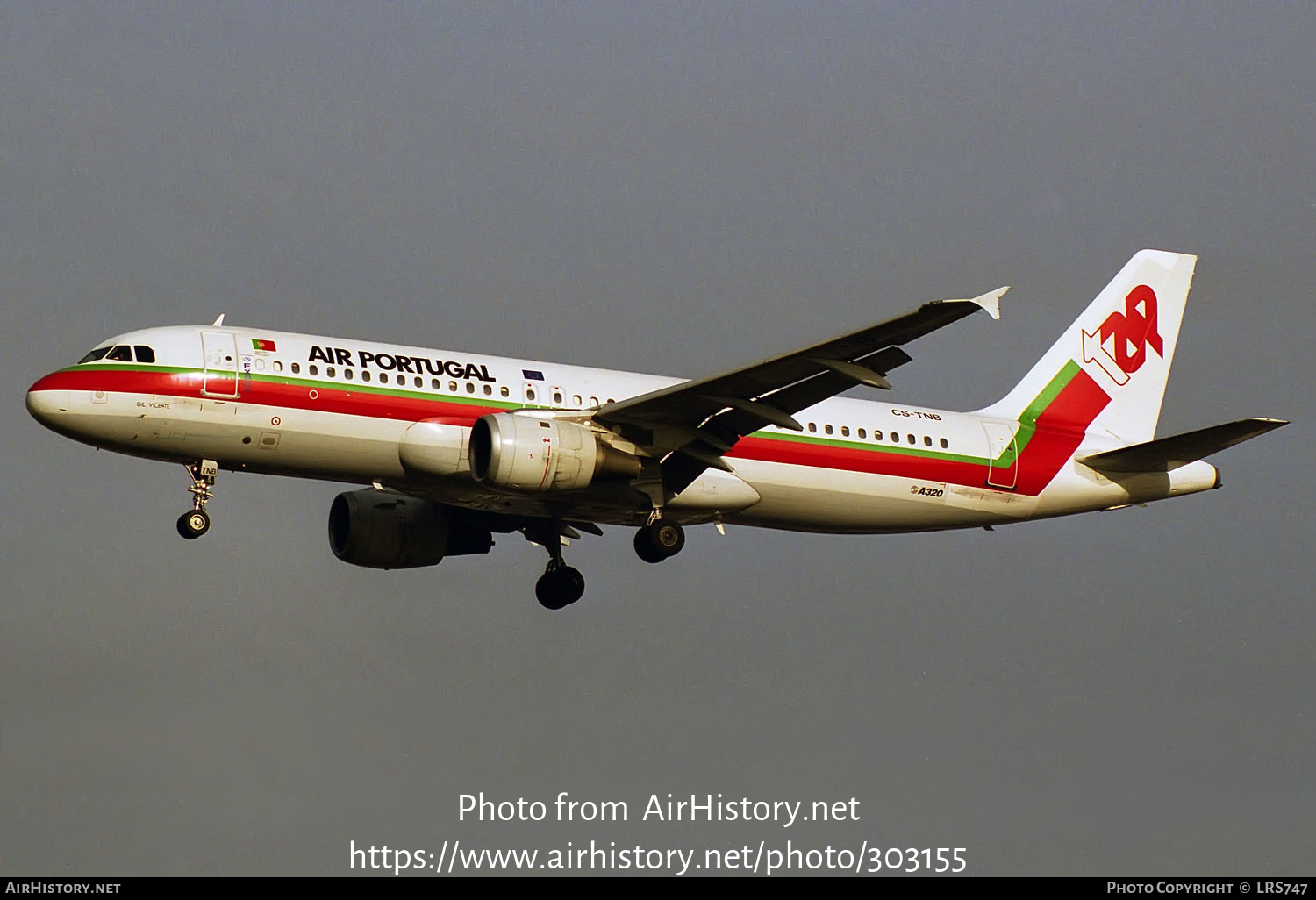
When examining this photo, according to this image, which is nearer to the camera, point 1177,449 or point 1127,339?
point 1177,449

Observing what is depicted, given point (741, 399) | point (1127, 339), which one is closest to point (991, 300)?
point (741, 399)

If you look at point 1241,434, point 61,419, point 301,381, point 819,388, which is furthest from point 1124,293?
point 61,419

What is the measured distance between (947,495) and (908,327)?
9.79 m

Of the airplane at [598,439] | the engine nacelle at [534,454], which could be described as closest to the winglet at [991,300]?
the airplane at [598,439]

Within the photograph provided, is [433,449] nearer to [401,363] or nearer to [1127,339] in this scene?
[401,363]

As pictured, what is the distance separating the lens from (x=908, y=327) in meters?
33.2

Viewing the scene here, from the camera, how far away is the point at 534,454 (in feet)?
120

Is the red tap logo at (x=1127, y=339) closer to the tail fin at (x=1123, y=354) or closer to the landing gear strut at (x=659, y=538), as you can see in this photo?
the tail fin at (x=1123, y=354)

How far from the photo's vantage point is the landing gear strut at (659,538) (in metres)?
39.9

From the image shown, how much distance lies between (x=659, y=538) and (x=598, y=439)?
2955 millimetres

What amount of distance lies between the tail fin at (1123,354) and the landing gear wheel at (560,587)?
33.3ft

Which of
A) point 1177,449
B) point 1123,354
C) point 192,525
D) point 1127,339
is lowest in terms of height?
point 192,525

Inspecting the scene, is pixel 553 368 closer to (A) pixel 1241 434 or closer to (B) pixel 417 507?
(B) pixel 417 507

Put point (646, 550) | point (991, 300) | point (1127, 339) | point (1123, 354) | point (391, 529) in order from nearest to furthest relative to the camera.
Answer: point (991, 300), point (646, 550), point (391, 529), point (1123, 354), point (1127, 339)
